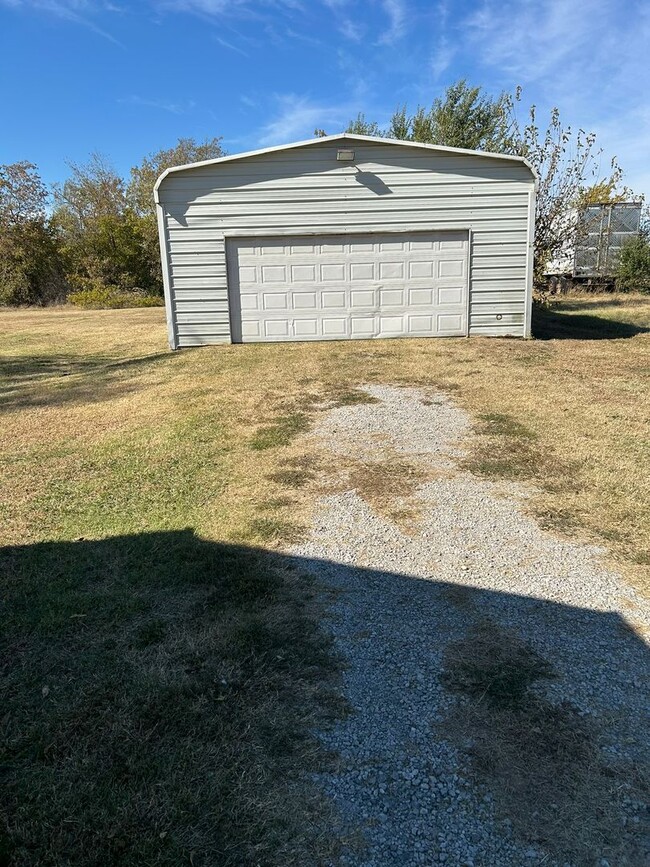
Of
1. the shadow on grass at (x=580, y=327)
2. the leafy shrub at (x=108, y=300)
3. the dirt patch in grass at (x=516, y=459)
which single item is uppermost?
the leafy shrub at (x=108, y=300)

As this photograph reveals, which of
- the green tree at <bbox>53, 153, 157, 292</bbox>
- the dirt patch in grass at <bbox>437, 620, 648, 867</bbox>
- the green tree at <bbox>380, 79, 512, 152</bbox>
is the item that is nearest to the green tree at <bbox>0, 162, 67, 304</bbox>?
the green tree at <bbox>53, 153, 157, 292</bbox>

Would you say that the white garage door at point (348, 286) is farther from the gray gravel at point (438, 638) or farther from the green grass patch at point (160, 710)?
the green grass patch at point (160, 710)

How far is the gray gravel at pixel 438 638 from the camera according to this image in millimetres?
1940

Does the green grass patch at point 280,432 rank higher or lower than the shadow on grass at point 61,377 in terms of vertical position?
lower

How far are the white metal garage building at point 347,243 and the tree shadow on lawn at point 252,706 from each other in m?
9.04

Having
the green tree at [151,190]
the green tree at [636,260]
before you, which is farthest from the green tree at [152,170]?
the green tree at [636,260]

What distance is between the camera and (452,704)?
7.96 feet

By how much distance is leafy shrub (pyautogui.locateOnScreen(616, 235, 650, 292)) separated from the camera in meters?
20.2

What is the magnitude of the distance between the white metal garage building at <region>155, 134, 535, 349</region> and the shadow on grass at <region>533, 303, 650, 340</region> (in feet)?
4.38

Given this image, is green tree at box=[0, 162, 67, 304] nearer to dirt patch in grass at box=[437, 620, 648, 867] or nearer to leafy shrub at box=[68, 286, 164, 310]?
leafy shrub at box=[68, 286, 164, 310]

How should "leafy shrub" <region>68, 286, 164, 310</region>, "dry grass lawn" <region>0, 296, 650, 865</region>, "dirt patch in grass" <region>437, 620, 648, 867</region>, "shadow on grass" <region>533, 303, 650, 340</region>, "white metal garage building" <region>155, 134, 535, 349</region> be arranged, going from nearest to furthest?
1. "dirt patch in grass" <region>437, 620, 648, 867</region>
2. "dry grass lawn" <region>0, 296, 650, 865</region>
3. "white metal garage building" <region>155, 134, 535, 349</region>
4. "shadow on grass" <region>533, 303, 650, 340</region>
5. "leafy shrub" <region>68, 286, 164, 310</region>

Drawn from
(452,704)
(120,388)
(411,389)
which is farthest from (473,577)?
(120,388)

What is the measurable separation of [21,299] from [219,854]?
29.7 metres

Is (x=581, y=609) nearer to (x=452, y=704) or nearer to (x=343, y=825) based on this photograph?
(x=452, y=704)
